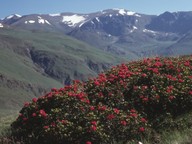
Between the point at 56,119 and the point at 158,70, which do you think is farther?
the point at 158,70

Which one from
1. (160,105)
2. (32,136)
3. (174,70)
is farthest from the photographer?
(174,70)

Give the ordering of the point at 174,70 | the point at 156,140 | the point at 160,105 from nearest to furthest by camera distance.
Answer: the point at 156,140 < the point at 160,105 < the point at 174,70

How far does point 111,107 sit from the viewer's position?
1325cm

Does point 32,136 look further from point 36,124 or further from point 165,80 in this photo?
point 165,80

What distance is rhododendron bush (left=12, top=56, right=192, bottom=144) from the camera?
12.0 m

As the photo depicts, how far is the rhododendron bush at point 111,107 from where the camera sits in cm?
1197

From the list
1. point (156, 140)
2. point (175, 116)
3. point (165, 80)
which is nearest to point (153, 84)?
point (165, 80)

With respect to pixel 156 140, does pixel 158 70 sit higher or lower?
higher

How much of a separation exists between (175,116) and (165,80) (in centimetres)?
131

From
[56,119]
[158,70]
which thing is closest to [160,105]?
[158,70]

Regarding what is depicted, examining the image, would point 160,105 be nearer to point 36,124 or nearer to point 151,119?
point 151,119

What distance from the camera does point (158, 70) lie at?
15.0 meters

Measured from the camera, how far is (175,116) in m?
13.6

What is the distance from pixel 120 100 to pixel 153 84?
4.40 ft
